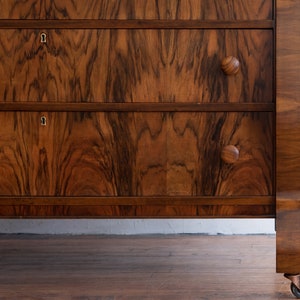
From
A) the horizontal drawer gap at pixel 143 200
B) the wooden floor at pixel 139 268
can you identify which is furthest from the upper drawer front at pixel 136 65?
the wooden floor at pixel 139 268

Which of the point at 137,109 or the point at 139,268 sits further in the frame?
the point at 139,268

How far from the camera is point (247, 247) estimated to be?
55.3 inches

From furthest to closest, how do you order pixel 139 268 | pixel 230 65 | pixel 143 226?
pixel 143 226
pixel 139 268
pixel 230 65

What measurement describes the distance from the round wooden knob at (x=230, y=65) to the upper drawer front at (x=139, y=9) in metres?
0.09

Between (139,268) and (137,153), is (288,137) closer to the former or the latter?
(137,153)

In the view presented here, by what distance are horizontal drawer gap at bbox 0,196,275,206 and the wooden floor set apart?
204 millimetres

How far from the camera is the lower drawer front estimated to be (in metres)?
1.01

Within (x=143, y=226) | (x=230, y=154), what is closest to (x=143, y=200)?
(x=230, y=154)

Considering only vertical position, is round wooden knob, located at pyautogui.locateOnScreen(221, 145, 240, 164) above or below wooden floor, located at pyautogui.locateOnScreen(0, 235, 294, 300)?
above

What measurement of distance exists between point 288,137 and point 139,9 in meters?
0.40

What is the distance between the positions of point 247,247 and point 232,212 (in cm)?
43

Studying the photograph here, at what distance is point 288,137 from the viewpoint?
0.99 metres

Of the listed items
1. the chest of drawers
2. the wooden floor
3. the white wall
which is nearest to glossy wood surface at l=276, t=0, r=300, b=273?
the chest of drawers

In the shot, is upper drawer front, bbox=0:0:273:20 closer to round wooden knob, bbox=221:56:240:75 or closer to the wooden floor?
round wooden knob, bbox=221:56:240:75
